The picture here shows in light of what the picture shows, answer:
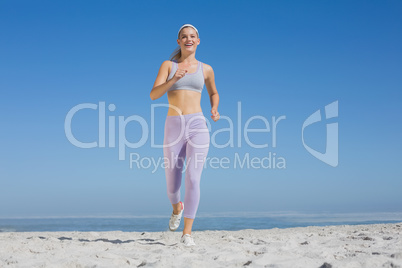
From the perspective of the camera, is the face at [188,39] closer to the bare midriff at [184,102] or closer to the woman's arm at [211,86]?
the woman's arm at [211,86]

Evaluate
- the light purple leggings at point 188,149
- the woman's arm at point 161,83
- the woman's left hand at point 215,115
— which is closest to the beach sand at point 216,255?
the light purple leggings at point 188,149

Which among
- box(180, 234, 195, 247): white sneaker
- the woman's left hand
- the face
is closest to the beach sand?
box(180, 234, 195, 247): white sneaker

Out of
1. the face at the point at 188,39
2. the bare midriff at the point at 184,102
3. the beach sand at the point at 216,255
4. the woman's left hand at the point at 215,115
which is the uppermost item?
the face at the point at 188,39

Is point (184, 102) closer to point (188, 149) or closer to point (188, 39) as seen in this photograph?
point (188, 149)

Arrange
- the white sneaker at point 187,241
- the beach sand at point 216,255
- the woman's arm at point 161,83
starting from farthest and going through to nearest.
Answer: the woman's arm at point 161,83, the white sneaker at point 187,241, the beach sand at point 216,255

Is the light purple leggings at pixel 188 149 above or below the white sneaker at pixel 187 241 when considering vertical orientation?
above

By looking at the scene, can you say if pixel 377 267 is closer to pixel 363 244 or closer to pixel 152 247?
pixel 363 244

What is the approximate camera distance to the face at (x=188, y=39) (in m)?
4.42

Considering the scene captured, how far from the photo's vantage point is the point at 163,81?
441cm

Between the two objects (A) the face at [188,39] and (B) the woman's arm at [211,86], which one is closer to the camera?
(A) the face at [188,39]

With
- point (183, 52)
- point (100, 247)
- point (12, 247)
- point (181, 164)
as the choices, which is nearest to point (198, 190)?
point (181, 164)

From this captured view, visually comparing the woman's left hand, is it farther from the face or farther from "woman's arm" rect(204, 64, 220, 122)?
the face

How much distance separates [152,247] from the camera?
3.98 m

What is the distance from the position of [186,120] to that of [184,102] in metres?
0.21
